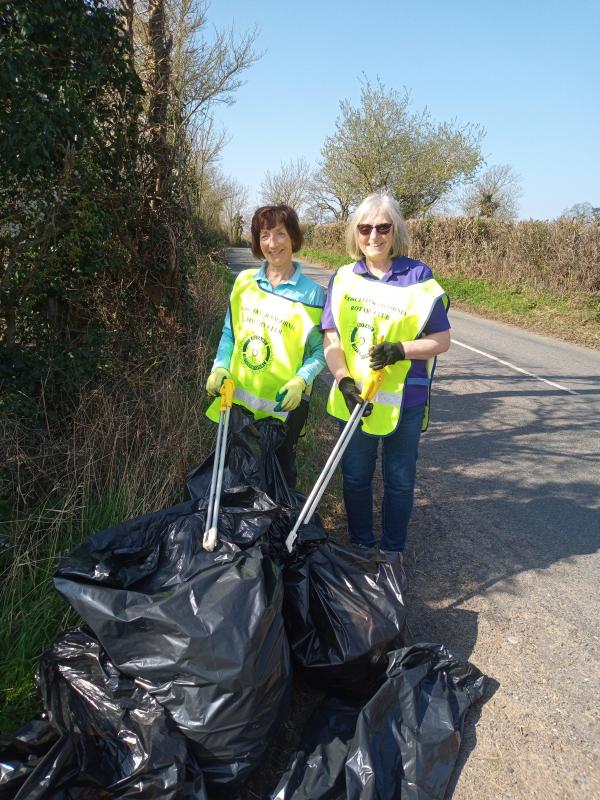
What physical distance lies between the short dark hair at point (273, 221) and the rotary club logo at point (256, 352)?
40 cm

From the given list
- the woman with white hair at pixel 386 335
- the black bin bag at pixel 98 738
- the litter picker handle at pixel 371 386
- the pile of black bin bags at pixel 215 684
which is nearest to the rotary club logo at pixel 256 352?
the woman with white hair at pixel 386 335

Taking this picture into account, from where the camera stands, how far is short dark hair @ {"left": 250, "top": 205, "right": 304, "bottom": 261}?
8.38ft

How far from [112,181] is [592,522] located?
154 inches

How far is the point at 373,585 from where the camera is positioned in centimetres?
217

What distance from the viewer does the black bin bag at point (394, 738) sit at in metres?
1.66

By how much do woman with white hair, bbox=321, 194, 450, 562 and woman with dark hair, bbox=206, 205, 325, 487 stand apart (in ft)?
0.34

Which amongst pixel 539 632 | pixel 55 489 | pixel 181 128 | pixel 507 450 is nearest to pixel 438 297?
pixel 539 632

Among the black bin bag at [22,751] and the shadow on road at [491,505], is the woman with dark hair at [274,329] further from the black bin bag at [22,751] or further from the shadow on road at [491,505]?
the black bin bag at [22,751]

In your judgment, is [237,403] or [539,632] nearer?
[539,632]

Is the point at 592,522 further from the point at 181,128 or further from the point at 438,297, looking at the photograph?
the point at 181,128

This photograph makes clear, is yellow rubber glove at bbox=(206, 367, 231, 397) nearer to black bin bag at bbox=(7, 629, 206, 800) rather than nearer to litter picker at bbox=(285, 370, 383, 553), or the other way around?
litter picker at bbox=(285, 370, 383, 553)

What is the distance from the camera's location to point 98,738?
5.49 ft

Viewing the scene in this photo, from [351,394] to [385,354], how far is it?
0.90 ft

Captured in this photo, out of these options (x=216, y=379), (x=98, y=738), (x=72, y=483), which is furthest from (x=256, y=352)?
(x=98, y=738)
